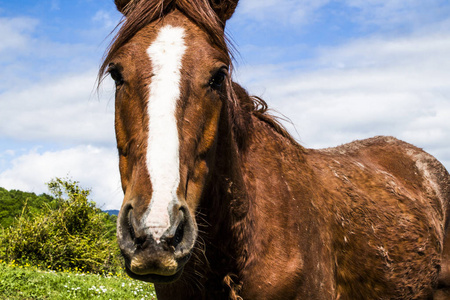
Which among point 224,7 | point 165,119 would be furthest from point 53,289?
point 165,119

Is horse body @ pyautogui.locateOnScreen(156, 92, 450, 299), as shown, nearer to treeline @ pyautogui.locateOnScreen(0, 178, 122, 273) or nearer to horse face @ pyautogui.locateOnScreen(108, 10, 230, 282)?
horse face @ pyautogui.locateOnScreen(108, 10, 230, 282)

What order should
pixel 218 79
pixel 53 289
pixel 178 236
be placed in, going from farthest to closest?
pixel 53 289
pixel 218 79
pixel 178 236

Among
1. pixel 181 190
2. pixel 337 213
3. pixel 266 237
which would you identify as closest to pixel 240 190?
pixel 266 237

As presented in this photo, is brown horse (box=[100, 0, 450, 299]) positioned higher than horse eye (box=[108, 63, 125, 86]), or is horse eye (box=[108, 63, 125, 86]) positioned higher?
horse eye (box=[108, 63, 125, 86])

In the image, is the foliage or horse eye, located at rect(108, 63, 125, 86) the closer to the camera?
horse eye, located at rect(108, 63, 125, 86)

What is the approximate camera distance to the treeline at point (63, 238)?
22.5 m

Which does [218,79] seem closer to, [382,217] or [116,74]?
[116,74]

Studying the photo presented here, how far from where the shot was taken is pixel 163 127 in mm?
2057

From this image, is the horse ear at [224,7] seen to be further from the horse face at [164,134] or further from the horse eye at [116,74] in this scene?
the horse eye at [116,74]

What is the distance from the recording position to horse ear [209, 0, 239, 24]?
2.94 m

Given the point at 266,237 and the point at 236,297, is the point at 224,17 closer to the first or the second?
the point at 266,237

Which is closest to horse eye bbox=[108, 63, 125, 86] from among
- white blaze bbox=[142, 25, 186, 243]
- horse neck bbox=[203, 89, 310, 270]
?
white blaze bbox=[142, 25, 186, 243]

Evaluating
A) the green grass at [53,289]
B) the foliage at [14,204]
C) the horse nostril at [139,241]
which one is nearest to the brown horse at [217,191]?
the horse nostril at [139,241]

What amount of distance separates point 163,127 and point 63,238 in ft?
76.9
